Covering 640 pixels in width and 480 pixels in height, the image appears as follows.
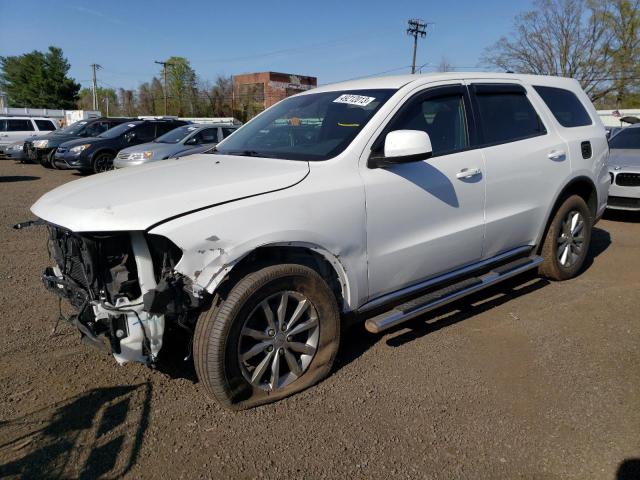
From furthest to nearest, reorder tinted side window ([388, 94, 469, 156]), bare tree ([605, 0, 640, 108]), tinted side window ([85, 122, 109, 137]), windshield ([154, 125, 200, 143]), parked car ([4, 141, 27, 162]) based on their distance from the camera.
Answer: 1. bare tree ([605, 0, 640, 108])
2. parked car ([4, 141, 27, 162])
3. tinted side window ([85, 122, 109, 137])
4. windshield ([154, 125, 200, 143])
5. tinted side window ([388, 94, 469, 156])

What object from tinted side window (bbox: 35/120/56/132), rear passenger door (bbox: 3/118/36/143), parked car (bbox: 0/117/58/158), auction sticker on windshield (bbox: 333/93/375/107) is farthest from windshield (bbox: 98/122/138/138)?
auction sticker on windshield (bbox: 333/93/375/107)

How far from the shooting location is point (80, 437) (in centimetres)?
269

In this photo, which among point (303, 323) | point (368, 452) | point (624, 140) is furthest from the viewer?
point (624, 140)

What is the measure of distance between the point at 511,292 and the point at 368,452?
9.06 feet

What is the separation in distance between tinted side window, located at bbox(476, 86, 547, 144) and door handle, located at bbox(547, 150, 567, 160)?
0.66ft

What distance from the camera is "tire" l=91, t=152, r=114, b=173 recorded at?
567 inches

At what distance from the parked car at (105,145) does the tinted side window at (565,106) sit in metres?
12.7

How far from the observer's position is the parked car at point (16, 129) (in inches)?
782

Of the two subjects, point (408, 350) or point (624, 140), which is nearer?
point (408, 350)

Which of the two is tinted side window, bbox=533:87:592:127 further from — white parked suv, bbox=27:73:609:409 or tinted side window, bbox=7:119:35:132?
tinted side window, bbox=7:119:35:132

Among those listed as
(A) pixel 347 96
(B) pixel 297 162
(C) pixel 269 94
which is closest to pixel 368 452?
(B) pixel 297 162

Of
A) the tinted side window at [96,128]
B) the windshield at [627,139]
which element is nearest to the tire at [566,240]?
the windshield at [627,139]

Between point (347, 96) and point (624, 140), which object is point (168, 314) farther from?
point (624, 140)

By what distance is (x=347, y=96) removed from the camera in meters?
3.73
